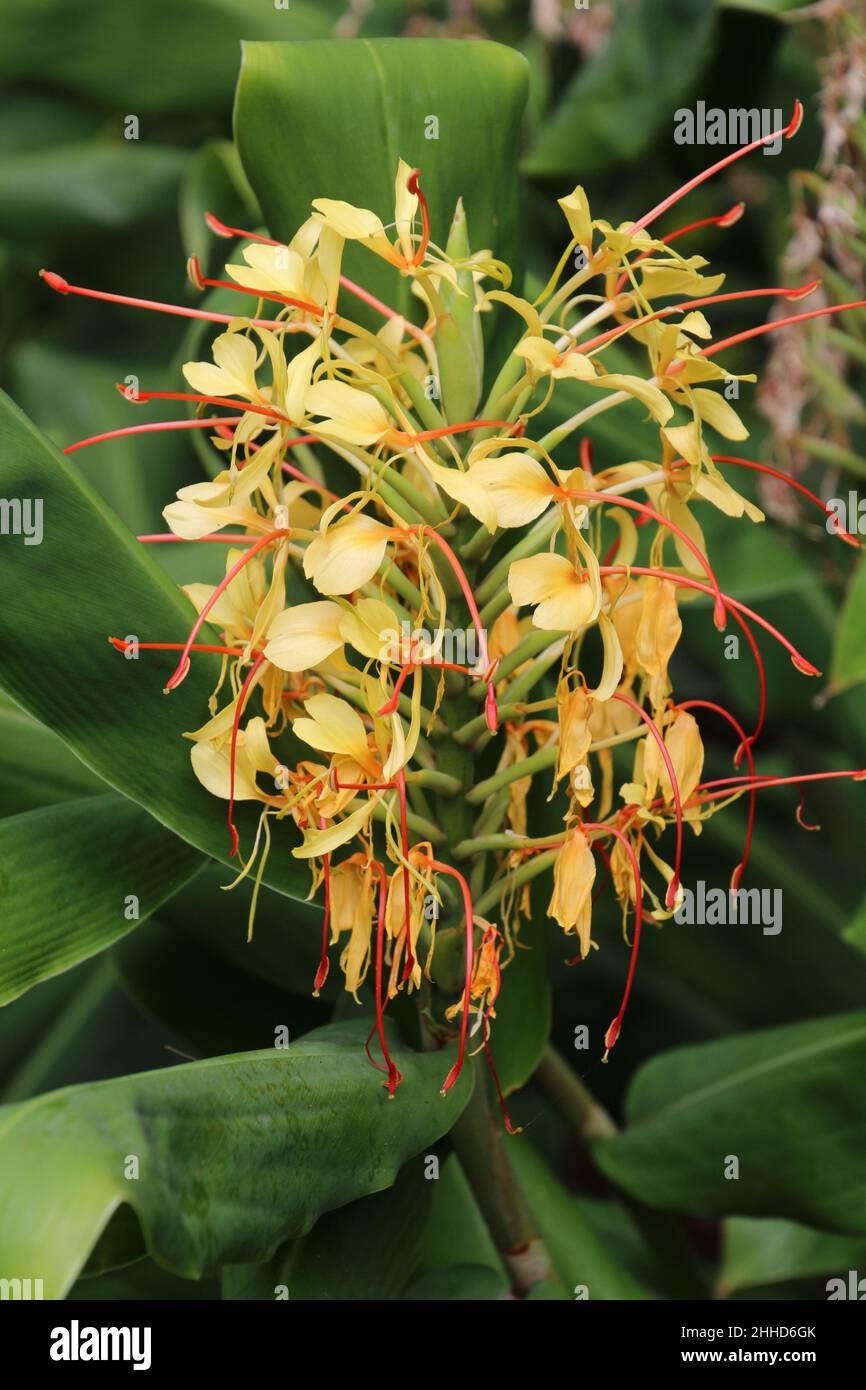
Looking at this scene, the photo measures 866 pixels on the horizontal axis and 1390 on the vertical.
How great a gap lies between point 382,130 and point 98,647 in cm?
31

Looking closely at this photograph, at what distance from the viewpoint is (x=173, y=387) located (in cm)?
92

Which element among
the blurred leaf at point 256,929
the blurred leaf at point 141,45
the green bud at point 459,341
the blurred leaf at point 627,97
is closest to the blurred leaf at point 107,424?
the blurred leaf at point 141,45

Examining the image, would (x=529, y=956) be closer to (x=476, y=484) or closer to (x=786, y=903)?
(x=476, y=484)

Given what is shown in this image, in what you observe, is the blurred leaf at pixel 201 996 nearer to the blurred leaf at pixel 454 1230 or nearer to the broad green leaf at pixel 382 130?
the blurred leaf at pixel 454 1230

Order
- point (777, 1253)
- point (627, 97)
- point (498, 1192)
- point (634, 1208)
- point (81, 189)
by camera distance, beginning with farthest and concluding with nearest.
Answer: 1. point (81, 189)
2. point (627, 97)
3. point (777, 1253)
4. point (634, 1208)
5. point (498, 1192)

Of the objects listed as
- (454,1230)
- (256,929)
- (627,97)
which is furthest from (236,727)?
(627,97)

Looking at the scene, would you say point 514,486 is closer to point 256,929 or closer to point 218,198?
point 256,929

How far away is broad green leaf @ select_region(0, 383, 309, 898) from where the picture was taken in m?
0.57

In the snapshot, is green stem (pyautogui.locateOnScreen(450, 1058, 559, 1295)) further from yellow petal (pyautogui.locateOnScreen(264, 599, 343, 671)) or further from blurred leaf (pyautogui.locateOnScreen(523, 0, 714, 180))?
blurred leaf (pyautogui.locateOnScreen(523, 0, 714, 180))

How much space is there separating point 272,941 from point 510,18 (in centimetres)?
114

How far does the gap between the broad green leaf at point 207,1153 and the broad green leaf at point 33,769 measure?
253 mm

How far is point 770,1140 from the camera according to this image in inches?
32.3
